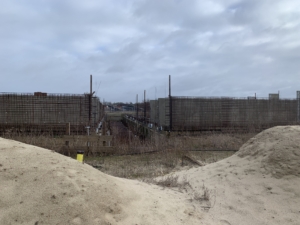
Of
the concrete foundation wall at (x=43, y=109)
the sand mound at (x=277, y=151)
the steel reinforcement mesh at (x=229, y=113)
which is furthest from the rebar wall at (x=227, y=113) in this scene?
the sand mound at (x=277, y=151)

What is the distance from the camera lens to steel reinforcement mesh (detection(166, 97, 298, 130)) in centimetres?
1708

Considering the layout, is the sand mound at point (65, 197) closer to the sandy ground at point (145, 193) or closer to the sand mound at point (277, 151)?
the sandy ground at point (145, 193)

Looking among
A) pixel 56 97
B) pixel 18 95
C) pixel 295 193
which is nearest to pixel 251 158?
pixel 295 193

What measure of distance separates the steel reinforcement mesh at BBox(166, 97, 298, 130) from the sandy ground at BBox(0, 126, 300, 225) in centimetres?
1034

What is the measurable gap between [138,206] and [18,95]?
13875 millimetres

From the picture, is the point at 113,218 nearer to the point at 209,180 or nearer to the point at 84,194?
the point at 84,194

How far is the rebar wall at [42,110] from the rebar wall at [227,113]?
5.58 meters

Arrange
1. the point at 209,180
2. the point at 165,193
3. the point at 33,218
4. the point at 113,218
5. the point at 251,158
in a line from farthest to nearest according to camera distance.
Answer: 1. the point at 251,158
2. the point at 209,180
3. the point at 165,193
4. the point at 113,218
5. the point at 33,218

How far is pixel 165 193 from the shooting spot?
5.02 m

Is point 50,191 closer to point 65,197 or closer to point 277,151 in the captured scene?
point 65,197

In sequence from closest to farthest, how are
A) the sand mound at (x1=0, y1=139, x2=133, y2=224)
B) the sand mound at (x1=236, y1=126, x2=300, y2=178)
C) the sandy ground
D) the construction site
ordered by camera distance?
the sand mound at (x1=0, y1=139, x2=133, y2=224)
the sandy ground
the sand mound at (x1=236, y1=126, x2=300, y2=178)
the construction site

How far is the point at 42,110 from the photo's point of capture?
50.6 ft

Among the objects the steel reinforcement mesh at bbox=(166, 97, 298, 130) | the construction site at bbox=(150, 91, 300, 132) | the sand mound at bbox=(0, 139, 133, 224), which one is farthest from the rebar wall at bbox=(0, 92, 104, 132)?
the sand mound at bbox=(0, 139, 133, 224)

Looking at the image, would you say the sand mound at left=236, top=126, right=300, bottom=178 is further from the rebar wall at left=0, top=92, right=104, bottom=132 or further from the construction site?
the rebar wall at left=0, top=92, right=104, bottom=132
